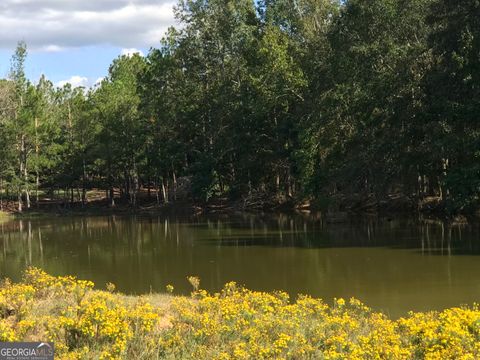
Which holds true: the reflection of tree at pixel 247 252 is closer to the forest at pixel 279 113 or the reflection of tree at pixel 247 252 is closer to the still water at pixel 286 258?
the still water at pixel 286 258

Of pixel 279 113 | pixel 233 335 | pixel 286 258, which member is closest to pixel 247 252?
pixel 286 258

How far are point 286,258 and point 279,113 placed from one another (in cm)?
2804

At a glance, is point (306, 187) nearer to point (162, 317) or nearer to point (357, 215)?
point (357, 215)

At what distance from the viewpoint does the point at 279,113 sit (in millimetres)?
49125

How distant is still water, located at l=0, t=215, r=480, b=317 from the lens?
16.5 meters

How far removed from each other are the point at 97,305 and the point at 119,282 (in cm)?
1154

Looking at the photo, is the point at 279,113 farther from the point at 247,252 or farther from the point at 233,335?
the point at 233,335

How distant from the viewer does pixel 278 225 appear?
3697 cm

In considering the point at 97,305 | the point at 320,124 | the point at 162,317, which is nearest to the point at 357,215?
the point at 320,124

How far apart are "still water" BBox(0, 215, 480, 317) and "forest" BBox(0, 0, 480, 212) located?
3.98 m

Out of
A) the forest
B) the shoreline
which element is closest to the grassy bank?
the forest

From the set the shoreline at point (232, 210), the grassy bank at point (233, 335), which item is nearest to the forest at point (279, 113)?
the shoreline at point (232, 210)

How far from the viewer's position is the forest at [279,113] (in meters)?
28.2

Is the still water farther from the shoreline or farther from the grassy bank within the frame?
the grassy bank
